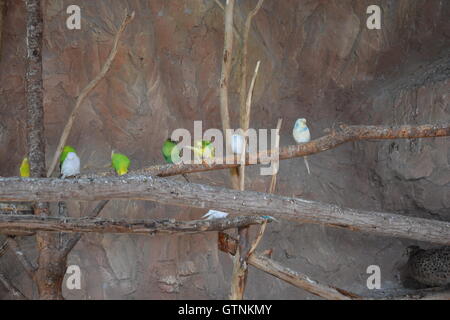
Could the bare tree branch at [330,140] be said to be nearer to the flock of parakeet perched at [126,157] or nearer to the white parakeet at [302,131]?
the flock of parakeet perched at [126,157]

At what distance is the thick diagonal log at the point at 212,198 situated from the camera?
272 centimetres

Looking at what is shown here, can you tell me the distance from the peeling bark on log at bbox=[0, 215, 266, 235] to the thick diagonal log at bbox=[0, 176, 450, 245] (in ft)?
2.11

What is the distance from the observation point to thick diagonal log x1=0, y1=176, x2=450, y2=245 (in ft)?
8.93

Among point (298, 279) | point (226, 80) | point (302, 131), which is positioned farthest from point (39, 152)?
point (302, 131)

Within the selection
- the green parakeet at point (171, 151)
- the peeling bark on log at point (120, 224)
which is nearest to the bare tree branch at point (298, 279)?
the peeling bark on log at point (120, 224)

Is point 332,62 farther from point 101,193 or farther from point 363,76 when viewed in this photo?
point 101,193

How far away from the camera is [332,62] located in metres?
7.11

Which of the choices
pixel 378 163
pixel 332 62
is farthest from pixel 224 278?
pixel 332 62

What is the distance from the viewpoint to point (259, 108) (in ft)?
23.0

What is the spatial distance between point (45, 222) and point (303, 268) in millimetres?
3573

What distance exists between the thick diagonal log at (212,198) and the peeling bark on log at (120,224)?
644 millimetres

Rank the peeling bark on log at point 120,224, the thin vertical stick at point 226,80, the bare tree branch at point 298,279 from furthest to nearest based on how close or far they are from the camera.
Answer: the thin vertical stick at point 226,80, the bare tree branch at point 298,279, the peeling bark on log at point 120,224

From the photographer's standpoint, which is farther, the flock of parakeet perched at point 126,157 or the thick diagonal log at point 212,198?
the flock of parakeet perched at point 126,157
